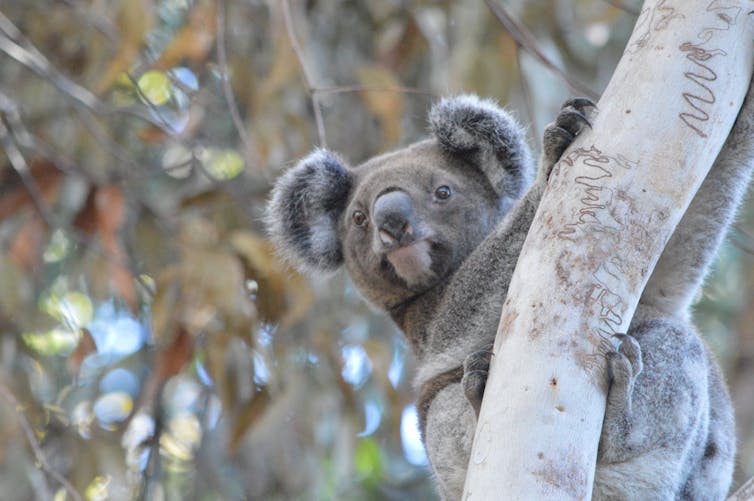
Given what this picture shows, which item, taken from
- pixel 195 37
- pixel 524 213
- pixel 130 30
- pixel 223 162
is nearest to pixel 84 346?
pixel 130 30

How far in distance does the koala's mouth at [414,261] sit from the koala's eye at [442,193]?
16 centimetres

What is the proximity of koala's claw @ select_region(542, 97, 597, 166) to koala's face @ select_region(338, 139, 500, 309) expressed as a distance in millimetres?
679

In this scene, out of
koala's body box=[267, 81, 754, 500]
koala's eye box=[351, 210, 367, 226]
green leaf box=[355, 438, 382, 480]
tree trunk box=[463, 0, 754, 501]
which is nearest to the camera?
tree trunk box=[463, 0, 754, 501]

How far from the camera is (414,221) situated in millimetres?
2576

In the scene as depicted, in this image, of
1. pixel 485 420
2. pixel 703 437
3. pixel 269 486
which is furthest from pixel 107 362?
pixel 485 420

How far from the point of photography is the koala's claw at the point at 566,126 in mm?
1825

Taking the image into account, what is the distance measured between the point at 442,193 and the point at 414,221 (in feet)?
0.55

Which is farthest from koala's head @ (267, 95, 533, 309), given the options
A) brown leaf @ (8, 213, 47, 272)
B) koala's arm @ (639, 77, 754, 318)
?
brown leaf @ (8, 213, 47, 272)

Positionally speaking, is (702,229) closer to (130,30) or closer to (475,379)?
(475,379)

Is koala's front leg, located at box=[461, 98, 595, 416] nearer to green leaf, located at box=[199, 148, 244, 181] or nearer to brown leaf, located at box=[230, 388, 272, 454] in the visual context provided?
brown leaf, located at box=[230, 388, 272, 454]

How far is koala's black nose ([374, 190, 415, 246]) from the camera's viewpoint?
2.52 metres

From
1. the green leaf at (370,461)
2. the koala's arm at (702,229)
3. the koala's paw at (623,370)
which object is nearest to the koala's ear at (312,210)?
the koala's arm at (702,229)

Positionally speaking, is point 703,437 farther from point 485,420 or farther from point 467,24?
point 467,24

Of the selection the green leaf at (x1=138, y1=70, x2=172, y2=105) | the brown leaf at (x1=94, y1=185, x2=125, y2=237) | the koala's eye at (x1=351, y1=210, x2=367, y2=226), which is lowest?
the green leaf at (x1=138, y1=70, x2=172, y2=105)
